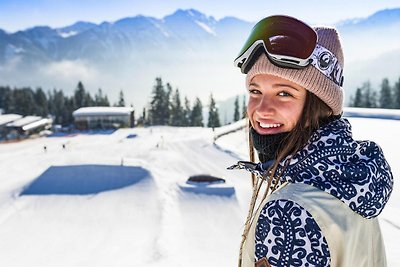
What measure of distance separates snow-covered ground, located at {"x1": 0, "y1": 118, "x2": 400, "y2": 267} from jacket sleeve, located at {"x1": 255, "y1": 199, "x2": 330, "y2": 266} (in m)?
5.70

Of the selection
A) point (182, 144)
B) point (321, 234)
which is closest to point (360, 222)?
point (321, 234)

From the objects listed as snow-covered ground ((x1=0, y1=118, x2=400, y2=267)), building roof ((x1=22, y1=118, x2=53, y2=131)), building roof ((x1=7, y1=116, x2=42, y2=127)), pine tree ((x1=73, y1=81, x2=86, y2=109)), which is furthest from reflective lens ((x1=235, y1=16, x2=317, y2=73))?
pine tree ((x1=73, y1=81, x2=86, y2=109))

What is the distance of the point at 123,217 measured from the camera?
13344 millimetres

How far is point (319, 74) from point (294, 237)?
32.8 inches

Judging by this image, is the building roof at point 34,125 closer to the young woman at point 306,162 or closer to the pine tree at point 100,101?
the pine tree at point 100,101

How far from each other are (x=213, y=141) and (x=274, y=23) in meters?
32.8

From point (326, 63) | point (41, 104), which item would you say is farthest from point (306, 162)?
point (41, 104)

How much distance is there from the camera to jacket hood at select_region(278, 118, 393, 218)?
1.27 meters

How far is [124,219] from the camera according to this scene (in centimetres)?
1314

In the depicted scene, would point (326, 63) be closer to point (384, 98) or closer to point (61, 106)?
point (384, 98)

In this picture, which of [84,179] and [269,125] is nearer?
[269,125]

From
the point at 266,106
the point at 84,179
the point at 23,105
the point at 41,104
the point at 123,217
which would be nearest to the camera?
the point at 266,106

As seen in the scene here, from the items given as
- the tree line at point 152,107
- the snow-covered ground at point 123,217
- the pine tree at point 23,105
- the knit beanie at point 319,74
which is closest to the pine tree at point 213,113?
the tree line at point 152,107

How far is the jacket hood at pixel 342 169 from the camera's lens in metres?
1.27
